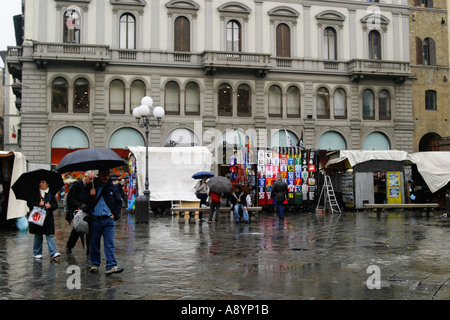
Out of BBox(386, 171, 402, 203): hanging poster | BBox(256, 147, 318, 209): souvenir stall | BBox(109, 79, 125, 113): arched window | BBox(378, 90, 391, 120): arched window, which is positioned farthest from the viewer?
BBox(378, 90, 391, 120): arched window

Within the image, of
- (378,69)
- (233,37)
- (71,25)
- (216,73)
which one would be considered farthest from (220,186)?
(378,69)

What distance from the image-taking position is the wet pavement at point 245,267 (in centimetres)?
636

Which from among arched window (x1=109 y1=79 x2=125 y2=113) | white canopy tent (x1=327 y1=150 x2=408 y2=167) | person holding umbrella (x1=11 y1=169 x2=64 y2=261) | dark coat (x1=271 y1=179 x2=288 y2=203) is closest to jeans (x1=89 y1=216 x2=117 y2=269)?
person holding umbrella (x1=11 y1=169 x2=64 y2=261)

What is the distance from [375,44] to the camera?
116ft

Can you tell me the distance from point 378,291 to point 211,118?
26303 mm

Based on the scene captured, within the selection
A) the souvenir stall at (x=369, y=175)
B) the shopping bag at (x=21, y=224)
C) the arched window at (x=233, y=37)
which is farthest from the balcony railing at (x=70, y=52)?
the shopping bag at (x=21, y=224)

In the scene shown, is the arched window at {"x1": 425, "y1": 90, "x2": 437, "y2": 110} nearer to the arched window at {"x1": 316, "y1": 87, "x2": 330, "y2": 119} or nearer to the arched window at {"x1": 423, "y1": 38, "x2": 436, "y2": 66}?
the arched window at {"x1": 423, "y1": 38, "x2": 436, "y2": 66}

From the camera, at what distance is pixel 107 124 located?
30.9m

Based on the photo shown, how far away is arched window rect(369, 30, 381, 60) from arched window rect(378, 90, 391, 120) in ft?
8.46

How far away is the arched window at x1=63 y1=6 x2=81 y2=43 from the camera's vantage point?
30.7 m

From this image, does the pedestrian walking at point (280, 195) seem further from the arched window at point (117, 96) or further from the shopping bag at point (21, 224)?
the arched window at point (117, 96)

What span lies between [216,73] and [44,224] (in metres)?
24.4

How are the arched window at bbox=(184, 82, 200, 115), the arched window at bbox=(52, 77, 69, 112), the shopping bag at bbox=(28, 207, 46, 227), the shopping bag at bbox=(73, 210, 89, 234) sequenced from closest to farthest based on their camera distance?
the shopping bag at bbox=(73, 210, 89, 234)
the shopping bag at bbox=(28, 207, 46, 227)
the arched window at bbox=(52, 77, 69, 112)
the arched window at bbox=(184, 82, 200, 115)

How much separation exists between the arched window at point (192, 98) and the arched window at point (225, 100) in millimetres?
1367
